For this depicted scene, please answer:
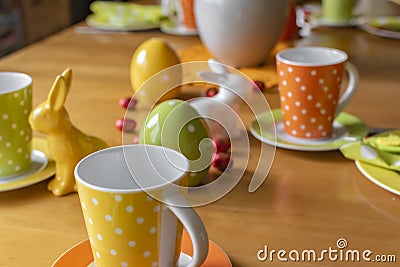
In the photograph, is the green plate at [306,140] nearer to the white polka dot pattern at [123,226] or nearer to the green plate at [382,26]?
the white polka dot pattern at [123,226]

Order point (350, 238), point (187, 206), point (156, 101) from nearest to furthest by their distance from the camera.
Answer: point (187, 206) → point (350, 238) → point (156, 101)

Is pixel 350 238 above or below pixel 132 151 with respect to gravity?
below

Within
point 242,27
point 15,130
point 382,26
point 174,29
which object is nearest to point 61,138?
point 15,130

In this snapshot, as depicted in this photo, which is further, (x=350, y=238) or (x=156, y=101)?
(x=156, y=101)

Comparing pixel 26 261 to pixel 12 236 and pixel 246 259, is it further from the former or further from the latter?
pixel 246 259

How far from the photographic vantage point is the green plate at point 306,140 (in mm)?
777

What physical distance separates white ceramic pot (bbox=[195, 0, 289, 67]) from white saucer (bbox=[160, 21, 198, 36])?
0.77 ft

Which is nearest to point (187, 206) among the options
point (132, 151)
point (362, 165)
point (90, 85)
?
point (132, 151)

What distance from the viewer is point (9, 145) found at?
70 centimetres

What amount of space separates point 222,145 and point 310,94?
5.6 inches

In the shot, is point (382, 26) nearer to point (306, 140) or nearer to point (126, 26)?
point (126, 26)

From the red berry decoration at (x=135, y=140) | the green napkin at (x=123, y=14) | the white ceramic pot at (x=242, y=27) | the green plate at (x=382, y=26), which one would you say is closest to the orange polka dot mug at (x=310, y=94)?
the red berry decoration at (x=135, y=140)

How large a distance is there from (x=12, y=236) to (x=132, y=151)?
0.57 feet

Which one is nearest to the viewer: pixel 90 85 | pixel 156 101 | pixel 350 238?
pixel 350 238
